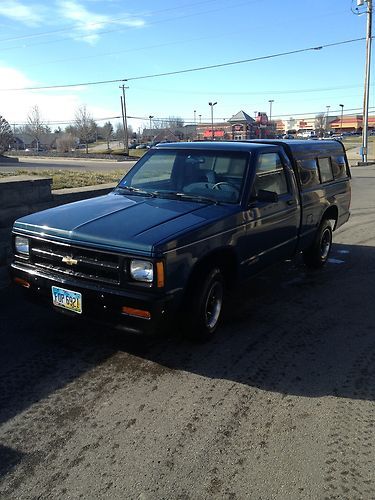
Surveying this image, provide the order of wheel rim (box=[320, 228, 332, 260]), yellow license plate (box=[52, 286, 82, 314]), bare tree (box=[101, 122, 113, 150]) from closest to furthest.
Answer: yellow license plate (box=[52, 286, 82, 314]), wheel rim (box=[320, 228, 332, 260]), bare tree (box=[101, 122, 113, 150])

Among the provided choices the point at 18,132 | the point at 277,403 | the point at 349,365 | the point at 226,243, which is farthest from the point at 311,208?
the point at 18,132

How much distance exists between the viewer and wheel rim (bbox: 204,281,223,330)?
4.23m

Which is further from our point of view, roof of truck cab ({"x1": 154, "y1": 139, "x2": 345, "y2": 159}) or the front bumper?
roof of truck cab ({"x1": 154, "y1": 139, "x2": 345, "y2": 159})

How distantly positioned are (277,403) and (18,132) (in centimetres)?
12319

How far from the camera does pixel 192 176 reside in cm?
490

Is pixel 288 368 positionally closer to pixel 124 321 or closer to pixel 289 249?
pixel 124 321

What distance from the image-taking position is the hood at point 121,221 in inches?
141

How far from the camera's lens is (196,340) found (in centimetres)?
412

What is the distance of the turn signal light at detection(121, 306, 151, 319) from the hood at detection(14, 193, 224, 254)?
18.2 inches

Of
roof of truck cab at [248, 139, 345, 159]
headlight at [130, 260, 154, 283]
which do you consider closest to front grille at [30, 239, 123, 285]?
headlight at [130, 260, 154, 283]

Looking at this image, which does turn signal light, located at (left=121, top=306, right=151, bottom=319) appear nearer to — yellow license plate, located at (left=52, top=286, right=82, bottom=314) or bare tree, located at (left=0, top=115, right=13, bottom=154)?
yellow license plate, located at (left=52, top=286, right=82, bottom=314)

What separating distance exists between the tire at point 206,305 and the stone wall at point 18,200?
2.91 m

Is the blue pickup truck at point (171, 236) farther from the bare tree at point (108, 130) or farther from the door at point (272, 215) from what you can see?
the bare tree at point (108, 130)

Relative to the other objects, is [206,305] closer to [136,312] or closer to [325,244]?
[136,312]
